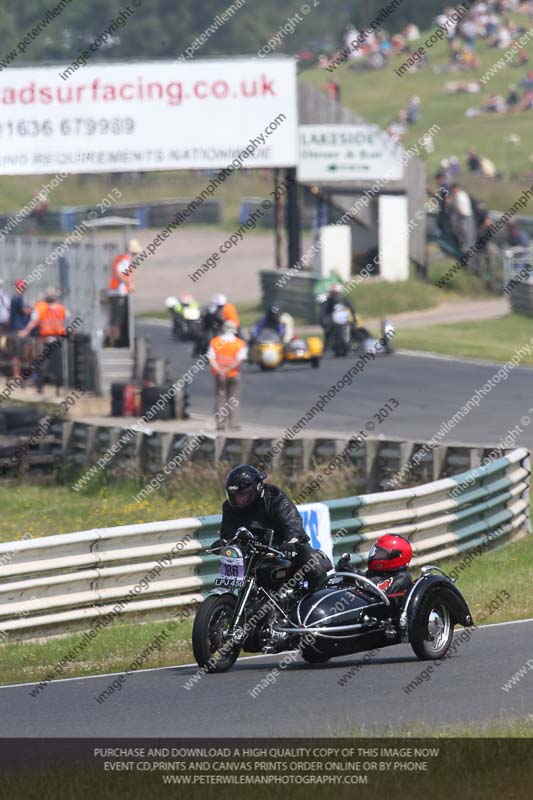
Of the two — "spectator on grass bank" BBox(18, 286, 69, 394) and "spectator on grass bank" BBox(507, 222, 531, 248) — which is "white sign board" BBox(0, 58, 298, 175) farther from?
"spectator on grass bank" BBox(18, 286, 69, 394)

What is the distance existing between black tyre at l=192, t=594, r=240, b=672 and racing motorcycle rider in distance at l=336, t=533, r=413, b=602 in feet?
2.95

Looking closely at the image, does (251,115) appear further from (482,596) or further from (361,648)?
(361,648)

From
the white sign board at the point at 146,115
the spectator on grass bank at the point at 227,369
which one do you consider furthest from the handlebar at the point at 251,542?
the white sign board at the point at 146,115

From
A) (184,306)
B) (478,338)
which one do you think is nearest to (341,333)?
(478,338)

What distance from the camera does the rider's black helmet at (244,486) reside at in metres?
10.0

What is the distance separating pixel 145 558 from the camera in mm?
12062

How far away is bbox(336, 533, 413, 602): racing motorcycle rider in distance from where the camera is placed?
10.1 meters

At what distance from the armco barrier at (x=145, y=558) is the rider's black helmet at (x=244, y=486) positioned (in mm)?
2036

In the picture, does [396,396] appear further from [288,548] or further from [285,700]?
[285,700]

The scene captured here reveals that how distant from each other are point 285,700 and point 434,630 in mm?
1509

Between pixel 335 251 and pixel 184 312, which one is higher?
pixel 335 251

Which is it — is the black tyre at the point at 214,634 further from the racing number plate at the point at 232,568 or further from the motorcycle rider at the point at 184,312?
the motorcycle rider at the point at 184,312

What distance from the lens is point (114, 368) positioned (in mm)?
27250
